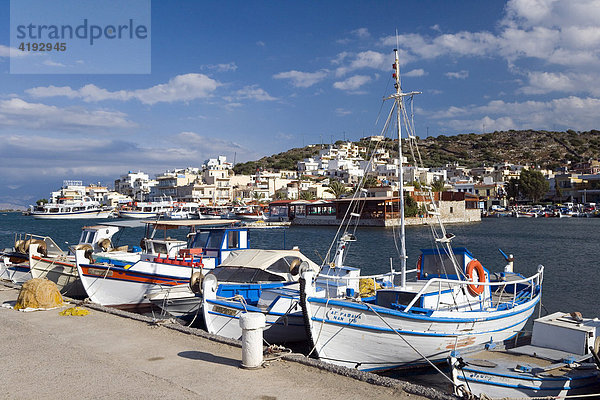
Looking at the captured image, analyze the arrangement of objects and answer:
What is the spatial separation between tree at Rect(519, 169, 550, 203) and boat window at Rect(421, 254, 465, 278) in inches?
4285

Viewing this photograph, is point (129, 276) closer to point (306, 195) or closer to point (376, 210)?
point (376, 210)

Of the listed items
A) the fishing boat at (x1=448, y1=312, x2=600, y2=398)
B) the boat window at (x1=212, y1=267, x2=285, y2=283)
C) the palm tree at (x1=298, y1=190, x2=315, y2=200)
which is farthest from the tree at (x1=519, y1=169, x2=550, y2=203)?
the fishing boat at (x1=448, y1=312, x2=600, y2=398)

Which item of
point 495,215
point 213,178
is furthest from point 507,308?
point 213,178

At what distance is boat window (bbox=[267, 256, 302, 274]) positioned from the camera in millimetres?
16688

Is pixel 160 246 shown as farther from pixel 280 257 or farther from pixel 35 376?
pixel 35 376

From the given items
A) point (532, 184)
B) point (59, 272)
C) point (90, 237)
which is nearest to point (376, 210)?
point (532, 184)

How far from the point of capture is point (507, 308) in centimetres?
1420

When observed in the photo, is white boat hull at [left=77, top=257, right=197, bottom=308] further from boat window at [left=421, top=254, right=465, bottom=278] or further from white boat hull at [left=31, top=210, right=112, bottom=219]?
white boat hull at [left=31, top=210, right=112, bottom=219]

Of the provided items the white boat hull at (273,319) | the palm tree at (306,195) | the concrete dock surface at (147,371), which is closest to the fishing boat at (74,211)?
the palm tree at (306,195)

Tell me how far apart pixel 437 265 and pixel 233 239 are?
29.6 feet

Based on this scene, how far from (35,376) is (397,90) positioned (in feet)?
39.4

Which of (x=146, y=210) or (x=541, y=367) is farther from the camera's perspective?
(x=146, y=210)

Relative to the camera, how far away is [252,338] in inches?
330

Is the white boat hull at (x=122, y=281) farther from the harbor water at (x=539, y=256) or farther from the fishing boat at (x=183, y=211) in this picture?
the fishing boat at (x=183, y=211)
